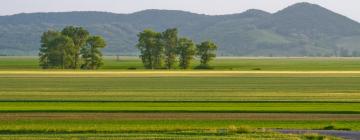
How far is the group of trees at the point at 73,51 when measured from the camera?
132 meters

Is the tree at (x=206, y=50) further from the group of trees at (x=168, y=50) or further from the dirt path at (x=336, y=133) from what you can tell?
the dirt path at (x=336, y=133)

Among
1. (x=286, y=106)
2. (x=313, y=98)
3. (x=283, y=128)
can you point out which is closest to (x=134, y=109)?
(x=286, y=106)

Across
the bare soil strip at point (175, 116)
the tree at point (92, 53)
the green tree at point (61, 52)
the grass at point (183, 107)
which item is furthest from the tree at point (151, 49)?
the bare soil strip at point (175, 116)

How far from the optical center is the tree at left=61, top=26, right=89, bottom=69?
443 feet

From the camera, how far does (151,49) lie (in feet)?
449

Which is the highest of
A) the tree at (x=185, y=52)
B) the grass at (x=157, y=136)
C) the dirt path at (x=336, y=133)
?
the grass at (x=157, y=136)

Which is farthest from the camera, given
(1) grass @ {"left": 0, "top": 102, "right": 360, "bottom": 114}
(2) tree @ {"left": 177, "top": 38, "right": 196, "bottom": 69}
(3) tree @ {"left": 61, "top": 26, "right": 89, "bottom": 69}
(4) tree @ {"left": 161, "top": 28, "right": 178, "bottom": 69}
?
(4) tree @ {"left": 161, "top": 28, "right": 178, "bottom": 69}

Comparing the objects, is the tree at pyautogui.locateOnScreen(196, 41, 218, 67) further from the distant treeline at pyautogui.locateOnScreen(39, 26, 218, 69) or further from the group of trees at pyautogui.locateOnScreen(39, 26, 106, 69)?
the group of trees at pyautogui.locateOnScreen(39, 26, 106, 69)

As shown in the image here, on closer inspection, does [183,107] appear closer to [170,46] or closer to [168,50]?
[170,46]

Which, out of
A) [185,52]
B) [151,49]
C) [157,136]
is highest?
[157,136]

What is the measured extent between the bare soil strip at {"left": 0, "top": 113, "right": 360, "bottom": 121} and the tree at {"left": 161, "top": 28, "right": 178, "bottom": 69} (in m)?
95.0

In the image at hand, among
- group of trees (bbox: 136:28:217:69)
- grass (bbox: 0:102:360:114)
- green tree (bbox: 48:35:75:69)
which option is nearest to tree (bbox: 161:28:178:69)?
group of trees (bbox: 136:28:217:69)

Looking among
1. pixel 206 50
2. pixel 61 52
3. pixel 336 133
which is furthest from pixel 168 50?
pixel 336 133

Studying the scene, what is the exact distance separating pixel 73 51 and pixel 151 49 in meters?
14.0
